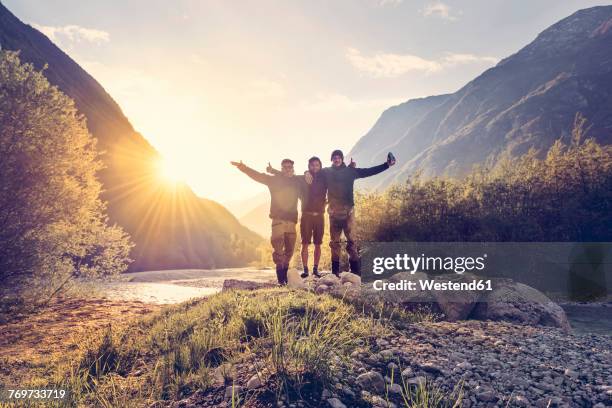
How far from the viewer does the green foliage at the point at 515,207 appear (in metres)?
15.8

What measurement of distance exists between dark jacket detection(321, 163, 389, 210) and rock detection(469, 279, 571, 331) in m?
4.09

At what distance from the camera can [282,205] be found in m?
10.1

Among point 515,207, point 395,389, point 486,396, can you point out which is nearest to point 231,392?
point 395,389

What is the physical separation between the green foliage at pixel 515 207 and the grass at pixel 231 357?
31.0ft

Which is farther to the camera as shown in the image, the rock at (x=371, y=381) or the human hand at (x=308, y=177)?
the human hand at (x=308, y=177)

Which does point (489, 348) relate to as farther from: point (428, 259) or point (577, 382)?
point (428, 259)

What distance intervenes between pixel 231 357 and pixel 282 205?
17.6ft

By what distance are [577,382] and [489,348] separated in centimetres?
118

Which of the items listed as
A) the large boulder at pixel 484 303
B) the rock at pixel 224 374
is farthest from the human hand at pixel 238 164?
the rock at pixel 224 374

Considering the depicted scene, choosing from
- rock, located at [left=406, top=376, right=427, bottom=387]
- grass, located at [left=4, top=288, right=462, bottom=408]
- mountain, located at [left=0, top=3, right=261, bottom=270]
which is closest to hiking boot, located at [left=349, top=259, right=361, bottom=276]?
grass, located at [left=4, top=288, right=462, bottom=408]

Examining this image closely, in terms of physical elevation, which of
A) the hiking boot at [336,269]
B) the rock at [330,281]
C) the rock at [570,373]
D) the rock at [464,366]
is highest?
the hiking boot at [336,269]

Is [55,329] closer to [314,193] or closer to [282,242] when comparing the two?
[282,242]

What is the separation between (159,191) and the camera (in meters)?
76.1

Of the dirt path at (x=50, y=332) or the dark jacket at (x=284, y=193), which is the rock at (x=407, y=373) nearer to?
the dirt path at (x=50, y=332)
